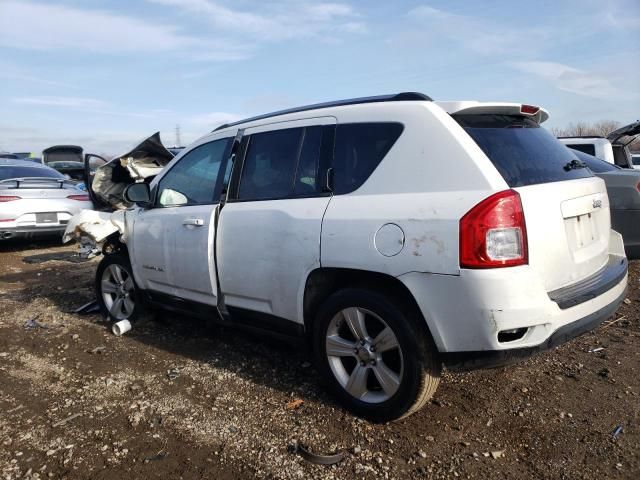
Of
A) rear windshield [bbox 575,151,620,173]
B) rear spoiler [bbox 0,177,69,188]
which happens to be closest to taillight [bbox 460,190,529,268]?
rear windshield [bbox 575,151,620,173]

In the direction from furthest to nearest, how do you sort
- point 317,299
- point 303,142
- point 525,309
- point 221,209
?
point 221,209 → point 303,142 → point 317,299 → point 525,309

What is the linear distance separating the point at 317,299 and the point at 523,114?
5.59 feet

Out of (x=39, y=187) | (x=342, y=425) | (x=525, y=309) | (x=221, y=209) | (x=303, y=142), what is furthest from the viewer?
(x=39, y=187)

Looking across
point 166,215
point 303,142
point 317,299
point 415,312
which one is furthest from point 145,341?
point 415,312

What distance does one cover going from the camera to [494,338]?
99.7 inches

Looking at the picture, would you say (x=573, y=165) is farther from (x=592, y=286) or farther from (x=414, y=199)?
(x=414, y=199)

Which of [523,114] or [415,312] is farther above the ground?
[523,114]

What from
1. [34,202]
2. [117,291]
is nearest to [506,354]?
[117,291]

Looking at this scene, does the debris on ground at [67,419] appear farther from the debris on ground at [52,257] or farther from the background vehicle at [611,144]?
the background vehicle at [611,144]

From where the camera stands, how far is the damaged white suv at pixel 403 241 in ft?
8.33

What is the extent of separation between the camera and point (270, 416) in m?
3.16

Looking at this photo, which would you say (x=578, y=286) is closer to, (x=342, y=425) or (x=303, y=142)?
(x=342, y=425)

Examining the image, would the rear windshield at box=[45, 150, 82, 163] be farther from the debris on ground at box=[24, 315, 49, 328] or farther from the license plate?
the debris on ground at box=[24, 315, 49, 328]

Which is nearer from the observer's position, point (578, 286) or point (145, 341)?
point (578, 286)
